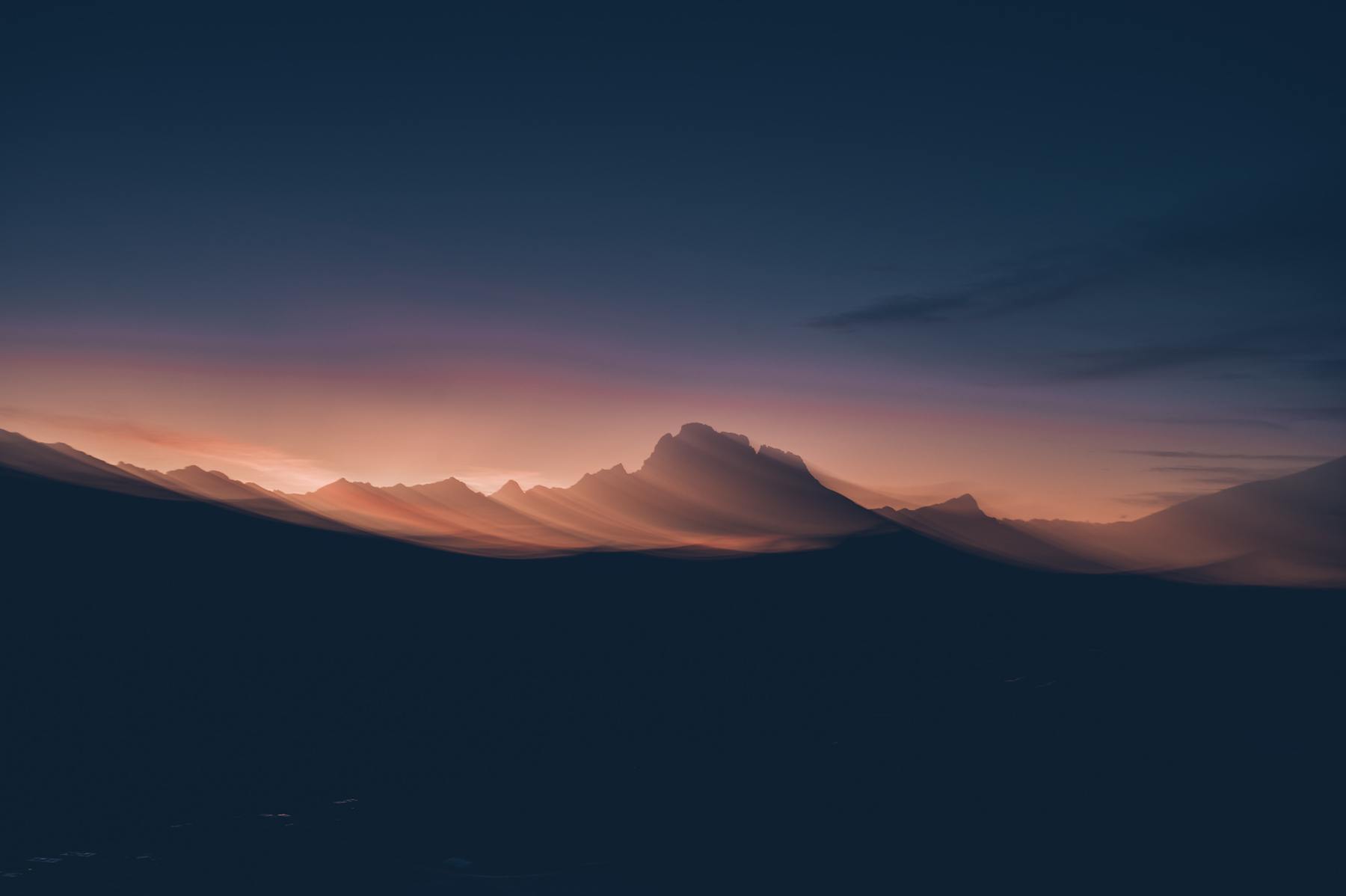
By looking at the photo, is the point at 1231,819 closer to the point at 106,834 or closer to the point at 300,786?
the point at 300,786

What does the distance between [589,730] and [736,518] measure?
375 feet

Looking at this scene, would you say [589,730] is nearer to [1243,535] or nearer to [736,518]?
[736,518]

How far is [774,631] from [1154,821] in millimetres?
31935

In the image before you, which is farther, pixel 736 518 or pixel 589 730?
pixel 736 518

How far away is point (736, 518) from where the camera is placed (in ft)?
482

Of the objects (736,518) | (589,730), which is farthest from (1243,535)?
(589,730)

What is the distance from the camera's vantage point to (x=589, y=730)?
112 ft

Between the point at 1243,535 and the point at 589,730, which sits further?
the point at 1243,535

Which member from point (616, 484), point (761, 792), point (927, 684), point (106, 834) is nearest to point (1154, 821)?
point (761, 792)

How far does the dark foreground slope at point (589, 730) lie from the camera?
2086 cm

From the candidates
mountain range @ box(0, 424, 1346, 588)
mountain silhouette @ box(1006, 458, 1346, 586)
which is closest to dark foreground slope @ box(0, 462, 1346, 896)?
mountain range @ box(0, 424, 1346, 588)

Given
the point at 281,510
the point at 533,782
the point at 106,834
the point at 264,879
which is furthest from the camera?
the point at 281,510

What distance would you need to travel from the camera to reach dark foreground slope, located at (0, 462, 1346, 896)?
20.9m

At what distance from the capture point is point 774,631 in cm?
5553
